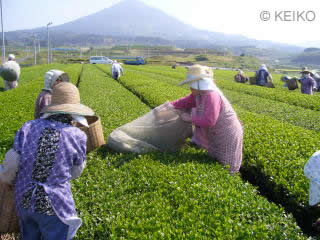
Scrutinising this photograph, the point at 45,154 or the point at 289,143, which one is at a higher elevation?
the point at 45,154

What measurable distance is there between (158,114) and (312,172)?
327cm

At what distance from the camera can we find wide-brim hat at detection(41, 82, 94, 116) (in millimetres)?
3371

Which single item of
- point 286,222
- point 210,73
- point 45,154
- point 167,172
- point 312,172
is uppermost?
point 210,73

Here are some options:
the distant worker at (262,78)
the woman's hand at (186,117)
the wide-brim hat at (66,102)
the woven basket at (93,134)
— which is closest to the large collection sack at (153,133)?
the woman's hand at (186,117)

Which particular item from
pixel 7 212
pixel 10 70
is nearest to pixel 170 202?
pixel 7 212

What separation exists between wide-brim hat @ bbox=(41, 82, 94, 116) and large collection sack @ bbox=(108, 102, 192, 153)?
7.93ft

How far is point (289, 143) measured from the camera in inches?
268

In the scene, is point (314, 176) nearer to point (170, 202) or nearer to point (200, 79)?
point (170, 202)

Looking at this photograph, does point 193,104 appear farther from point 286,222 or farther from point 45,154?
point 45,154

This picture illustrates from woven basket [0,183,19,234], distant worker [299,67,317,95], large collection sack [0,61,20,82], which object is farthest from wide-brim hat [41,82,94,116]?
distant worker [299,67,317,95]

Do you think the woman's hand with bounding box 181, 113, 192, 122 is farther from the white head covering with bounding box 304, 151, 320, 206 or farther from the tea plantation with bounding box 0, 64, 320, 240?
the white head covering with bounding box 304, 151, 320, 206

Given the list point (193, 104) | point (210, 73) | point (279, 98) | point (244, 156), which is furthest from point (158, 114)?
point (279, 98)

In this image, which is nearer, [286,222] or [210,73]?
[286,222]

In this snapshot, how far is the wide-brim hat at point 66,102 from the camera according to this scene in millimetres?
3371
